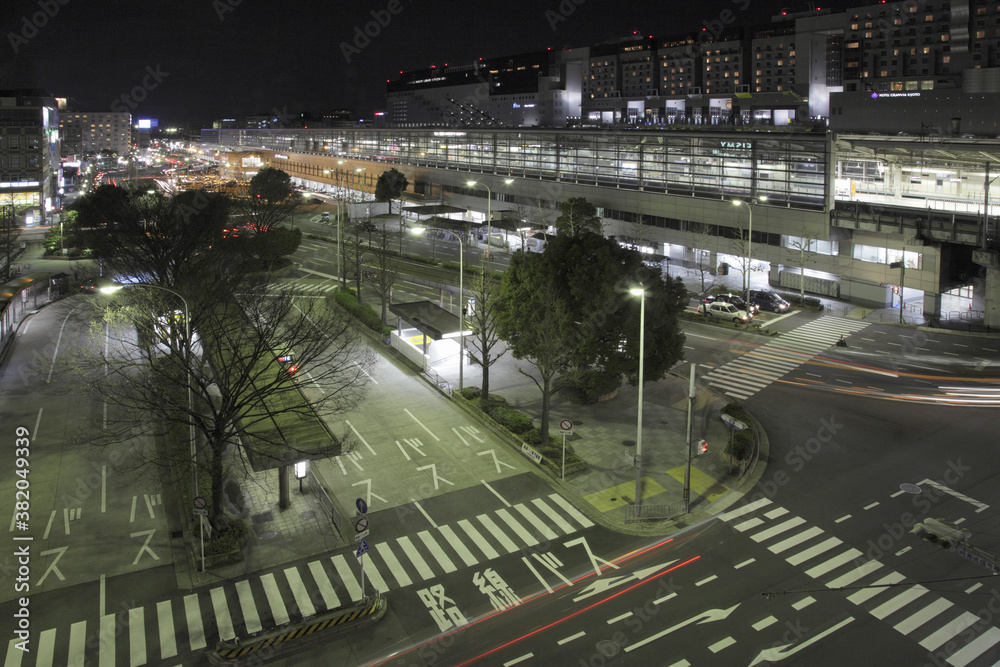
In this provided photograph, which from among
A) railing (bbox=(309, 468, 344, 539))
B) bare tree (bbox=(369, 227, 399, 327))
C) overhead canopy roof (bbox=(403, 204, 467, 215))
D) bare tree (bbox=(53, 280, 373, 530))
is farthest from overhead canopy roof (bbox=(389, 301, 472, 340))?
overhead canopy roof (bbox=(403, 204, 467, 215))

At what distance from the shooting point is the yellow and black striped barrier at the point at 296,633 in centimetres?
1381

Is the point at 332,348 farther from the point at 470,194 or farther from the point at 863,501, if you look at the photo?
the point at 470,194

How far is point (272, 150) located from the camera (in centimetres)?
14038

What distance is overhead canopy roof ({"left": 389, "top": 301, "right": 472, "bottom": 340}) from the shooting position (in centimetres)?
3122

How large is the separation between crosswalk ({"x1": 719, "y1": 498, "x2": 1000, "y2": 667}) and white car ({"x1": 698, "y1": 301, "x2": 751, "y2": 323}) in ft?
67.4

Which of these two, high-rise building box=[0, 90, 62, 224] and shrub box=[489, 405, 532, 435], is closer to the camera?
shrub box=[489, 405, 532, 435]

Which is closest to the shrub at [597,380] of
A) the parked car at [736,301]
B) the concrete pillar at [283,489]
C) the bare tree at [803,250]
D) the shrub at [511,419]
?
the shrub at [511,419]

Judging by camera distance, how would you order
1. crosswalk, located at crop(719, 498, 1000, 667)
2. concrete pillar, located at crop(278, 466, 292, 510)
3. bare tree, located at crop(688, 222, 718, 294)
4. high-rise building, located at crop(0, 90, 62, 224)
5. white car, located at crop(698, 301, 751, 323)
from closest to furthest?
1. crosswalk, located at crop(719, 498, 1000, 667)
2. concrete pillar, located at crop(278, 466, 292, 510)
3. white car, located at crop(698, 301, 751, 323)
4. bare tree, located at crop(688, 222, 718, 294)
5. high-rise building, located at crop(0, 90, 62, 224)

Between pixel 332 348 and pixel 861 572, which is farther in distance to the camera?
pixel 332 348

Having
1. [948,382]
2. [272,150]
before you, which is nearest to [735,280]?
[948,382]

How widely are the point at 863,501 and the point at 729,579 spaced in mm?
6347

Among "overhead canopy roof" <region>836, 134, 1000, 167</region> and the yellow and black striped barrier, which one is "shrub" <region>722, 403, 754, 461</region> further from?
"overhead canopy roof" <region>836, 134, 1000, 167</region>

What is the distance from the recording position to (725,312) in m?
39.9

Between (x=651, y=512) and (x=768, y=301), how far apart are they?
88.6 feet
